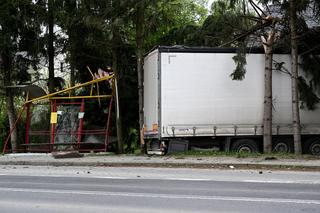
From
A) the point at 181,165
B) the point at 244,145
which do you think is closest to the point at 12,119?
the point at 244,145

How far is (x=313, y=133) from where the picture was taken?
69.9 feet

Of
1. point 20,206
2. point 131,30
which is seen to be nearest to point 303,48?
point 131,30

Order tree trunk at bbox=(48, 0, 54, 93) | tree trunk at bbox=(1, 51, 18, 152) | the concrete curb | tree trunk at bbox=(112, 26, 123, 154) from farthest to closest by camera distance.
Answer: tree trunk at bbox=(1, 51, 18, 152) < tree trunk at bbox=(48, 0, 54, 93) < tree trunk at bbox=(112, 26, 123, 154) < the concrete curb

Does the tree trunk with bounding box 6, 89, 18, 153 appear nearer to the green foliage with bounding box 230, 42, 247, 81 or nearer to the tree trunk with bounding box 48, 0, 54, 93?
the tree trunk with bounding box 48, 0, 54, 93

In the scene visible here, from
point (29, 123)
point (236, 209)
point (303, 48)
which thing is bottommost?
point (236, 209)

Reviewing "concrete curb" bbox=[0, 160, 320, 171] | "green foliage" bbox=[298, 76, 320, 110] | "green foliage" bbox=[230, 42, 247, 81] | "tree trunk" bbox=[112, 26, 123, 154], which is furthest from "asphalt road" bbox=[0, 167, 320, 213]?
"tree trunk" bbox=[112, 26, 123, 154]

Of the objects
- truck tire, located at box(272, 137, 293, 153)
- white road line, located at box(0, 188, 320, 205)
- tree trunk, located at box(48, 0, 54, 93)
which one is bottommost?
white road line, located at box(0, 188, 320, 205)

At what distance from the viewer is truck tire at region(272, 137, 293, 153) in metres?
21.4

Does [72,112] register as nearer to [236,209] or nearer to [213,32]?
[213,32]

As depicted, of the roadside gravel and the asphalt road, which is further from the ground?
the roadside gravel

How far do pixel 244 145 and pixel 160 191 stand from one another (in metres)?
9.87

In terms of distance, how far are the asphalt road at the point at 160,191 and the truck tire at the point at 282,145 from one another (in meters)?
5.49

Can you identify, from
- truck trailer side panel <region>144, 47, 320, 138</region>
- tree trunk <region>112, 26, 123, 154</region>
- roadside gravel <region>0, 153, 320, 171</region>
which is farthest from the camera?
tree trunk <region>112, 26, 123, 154</region>

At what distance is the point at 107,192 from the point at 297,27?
39.3 feet
